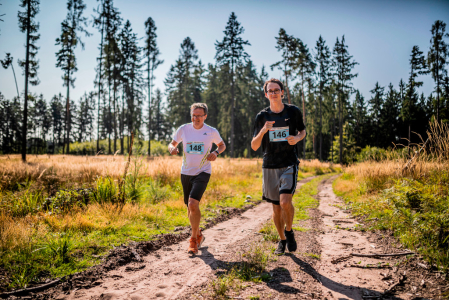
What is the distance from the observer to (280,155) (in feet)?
12.3

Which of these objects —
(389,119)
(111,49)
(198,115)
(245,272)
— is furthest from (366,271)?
(389,119)

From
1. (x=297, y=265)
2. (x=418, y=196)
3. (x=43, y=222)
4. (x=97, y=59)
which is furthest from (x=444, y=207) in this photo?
(x=97, y=59)

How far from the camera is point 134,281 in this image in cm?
A: 304

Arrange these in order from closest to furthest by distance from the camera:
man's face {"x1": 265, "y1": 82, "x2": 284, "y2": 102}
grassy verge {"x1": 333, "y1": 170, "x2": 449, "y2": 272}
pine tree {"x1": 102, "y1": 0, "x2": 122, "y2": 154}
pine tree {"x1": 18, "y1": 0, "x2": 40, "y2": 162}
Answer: grassy verge {"x1": 333, "y1": 170, "x2": 449, "y2": 272}, man's face {"x1": 265, "y1": 82, "x2": 284, "y2": 102}, pine tree {"x1": 18, "y1": 0, "x2": 40, "y2": 162}, pine tree {"x1": 102, "y1": 0, "x2": 122, "y2": 154}

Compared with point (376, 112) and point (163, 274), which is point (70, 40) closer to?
point (163, 274)

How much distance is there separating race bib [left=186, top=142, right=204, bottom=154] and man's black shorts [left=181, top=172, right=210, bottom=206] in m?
0.40

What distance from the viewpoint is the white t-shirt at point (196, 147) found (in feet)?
14.2

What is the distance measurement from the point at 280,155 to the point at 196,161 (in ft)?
4.88

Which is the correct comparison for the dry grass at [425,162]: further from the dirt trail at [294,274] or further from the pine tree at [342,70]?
the pine tree at [342,70]

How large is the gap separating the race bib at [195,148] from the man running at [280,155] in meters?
1.01

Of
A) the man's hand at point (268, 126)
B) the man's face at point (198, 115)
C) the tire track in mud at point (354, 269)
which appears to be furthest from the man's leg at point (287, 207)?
the man's face at point (198, 115)

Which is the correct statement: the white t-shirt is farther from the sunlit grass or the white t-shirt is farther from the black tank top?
the sunlit grass

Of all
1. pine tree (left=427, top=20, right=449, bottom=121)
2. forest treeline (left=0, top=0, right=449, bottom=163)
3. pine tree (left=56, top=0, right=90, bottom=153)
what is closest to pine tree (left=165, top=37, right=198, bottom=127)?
forest treeline (left=0, top=0, right=449, bottom=163)

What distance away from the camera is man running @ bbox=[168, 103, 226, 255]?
414 cm
